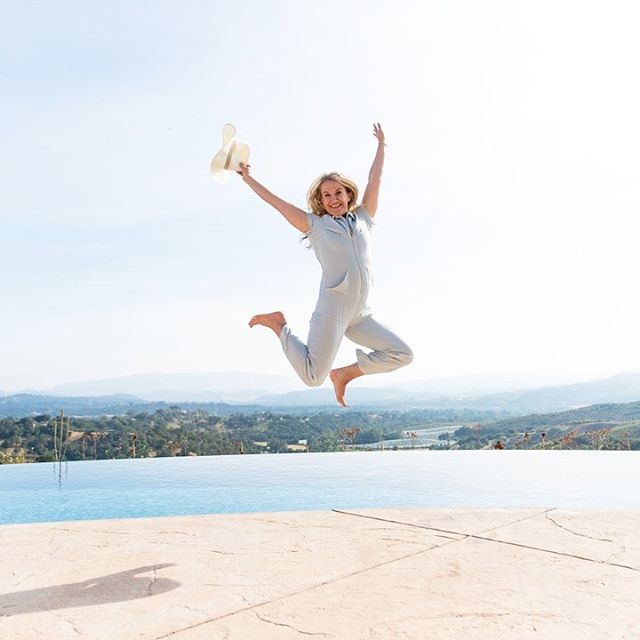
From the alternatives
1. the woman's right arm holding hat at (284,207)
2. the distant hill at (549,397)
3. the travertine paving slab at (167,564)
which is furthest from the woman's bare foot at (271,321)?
the distant hill at (549,397)

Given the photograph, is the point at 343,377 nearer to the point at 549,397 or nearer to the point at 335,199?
the point at 335,199

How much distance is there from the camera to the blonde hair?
3002 mm

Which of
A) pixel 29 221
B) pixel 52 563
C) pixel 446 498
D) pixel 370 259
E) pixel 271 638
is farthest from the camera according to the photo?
pixel 29 221

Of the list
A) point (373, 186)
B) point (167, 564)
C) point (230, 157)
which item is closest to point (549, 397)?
point (373, 186)

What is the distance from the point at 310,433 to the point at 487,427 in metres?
3.79

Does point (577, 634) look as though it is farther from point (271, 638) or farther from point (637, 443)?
point (637, 443)

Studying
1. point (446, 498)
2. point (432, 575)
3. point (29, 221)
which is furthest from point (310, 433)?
point (432, 575)

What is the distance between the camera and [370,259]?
289cm

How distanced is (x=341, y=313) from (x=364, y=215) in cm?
54

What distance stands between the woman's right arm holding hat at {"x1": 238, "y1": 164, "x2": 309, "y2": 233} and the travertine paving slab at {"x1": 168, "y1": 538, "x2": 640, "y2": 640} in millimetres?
1546

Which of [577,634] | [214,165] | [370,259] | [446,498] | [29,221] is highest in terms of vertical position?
[29,221]

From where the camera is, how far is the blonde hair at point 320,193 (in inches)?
118

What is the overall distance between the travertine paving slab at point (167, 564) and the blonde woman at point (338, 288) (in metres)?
0.71

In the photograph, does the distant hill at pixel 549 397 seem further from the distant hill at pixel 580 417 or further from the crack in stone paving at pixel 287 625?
the crack in stone paving at pixel 287 625
